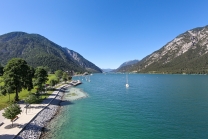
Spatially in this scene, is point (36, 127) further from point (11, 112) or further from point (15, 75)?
point (15, 75)

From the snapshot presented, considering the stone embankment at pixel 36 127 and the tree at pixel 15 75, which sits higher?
the tree at pixel 15 75

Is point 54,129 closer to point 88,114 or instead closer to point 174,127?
point 88,114

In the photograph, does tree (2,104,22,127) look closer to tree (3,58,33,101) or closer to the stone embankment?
the stone embankment

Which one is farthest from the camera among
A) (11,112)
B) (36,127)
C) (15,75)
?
(15,75)

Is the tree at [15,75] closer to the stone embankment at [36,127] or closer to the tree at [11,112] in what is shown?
the stone embankment at [36,127]

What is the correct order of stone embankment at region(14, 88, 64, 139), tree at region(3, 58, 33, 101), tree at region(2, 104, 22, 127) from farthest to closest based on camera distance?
1. tree at region(3, 58, 33, 101)
2. tree at region(2, 104, 22, 127)
3. stone embankment at region(14, 88, 64, 139)

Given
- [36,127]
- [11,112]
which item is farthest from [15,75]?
[36,127]

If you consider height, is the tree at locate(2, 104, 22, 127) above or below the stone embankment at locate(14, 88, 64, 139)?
above

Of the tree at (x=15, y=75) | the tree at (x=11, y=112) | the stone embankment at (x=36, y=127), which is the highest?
the tree at (x=15, y=75)

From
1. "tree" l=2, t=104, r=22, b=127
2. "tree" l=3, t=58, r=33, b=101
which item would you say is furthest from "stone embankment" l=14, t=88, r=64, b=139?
"tree" l=3, t=58, r=33, b=101

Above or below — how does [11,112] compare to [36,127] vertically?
above

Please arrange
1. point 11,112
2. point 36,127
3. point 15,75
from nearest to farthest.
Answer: point 11,112, point 36,127, point 15,75

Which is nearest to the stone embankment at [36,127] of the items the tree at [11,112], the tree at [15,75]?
the tree at [11,112]
